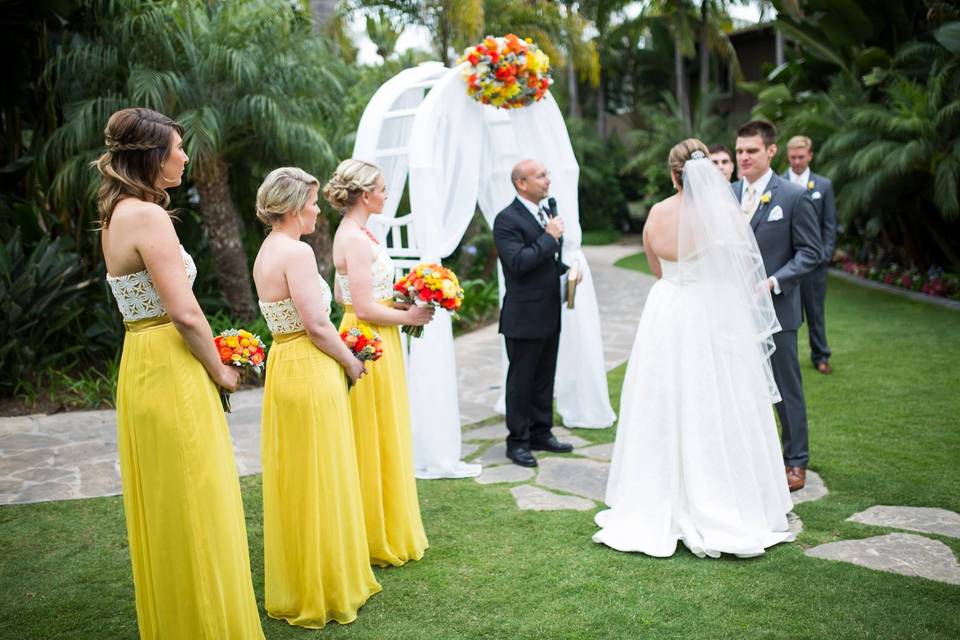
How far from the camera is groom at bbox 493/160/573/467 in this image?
18.9 ft

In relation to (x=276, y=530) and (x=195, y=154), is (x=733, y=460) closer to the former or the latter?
(x=276, y=530)

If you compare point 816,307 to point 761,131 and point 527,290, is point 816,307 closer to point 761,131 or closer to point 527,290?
point 761,131

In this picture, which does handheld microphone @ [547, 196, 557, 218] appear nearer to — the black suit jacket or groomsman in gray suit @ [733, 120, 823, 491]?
the black suit jacket

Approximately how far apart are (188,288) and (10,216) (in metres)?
7.35

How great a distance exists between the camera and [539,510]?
506 cm

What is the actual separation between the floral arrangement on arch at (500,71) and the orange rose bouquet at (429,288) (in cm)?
195

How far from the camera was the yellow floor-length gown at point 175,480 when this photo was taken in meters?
3.10

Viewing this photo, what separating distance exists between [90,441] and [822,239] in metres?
6.72

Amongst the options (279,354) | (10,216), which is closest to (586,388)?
(279,354)

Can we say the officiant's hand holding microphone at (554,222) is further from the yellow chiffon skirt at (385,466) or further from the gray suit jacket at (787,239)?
the yellow chiffon skirt at (385,466)

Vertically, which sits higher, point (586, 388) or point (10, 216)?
point (10, 216)

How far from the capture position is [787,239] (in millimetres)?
5160

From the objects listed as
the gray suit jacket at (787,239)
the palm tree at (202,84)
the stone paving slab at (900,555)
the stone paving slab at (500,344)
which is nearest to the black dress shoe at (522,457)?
the stone paving slab at (500,344)

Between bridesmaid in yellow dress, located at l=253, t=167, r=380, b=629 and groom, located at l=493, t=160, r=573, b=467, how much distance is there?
222cm
